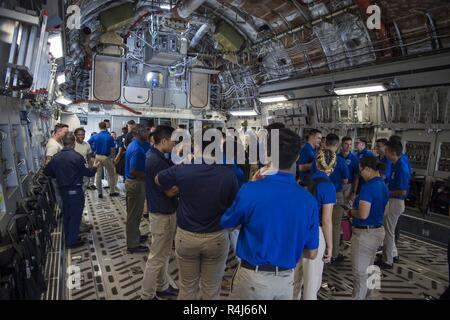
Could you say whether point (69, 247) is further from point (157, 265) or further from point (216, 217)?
point (216, 217)

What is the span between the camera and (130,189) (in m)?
5.00

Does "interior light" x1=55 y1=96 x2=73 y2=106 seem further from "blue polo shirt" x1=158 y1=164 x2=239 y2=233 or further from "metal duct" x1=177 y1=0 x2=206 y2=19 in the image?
"blue polo shirt" x1=158 y1=164 x2=239 y2=233

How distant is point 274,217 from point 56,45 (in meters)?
5.45

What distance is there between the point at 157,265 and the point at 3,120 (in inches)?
104

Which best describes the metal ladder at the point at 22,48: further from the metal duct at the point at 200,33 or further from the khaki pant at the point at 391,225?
the metal duct at the point at 200,33

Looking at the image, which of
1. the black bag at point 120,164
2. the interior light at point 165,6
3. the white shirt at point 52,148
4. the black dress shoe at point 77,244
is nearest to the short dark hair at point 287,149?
the black dress shoe at point 77,244

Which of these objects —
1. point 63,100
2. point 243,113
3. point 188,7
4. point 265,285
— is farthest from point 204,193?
point 243,113

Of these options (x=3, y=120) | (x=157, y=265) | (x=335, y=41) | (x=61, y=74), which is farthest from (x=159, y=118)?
(x=157, y=265)

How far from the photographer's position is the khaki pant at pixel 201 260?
9.59 feet

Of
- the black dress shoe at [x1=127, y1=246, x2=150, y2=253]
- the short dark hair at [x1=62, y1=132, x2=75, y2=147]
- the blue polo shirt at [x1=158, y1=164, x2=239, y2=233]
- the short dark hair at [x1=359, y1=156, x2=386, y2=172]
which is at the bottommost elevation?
the black dress shoe at [x1=127, y1=246, x2=150, y2=253]

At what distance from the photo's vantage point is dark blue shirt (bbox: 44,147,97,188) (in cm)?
501

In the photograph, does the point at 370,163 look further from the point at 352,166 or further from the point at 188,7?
the point at 188,7

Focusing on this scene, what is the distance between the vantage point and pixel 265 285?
2.31 m

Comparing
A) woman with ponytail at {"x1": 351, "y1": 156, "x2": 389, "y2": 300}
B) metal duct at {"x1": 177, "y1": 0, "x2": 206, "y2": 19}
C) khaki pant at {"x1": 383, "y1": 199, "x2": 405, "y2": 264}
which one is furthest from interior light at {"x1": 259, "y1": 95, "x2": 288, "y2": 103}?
woman with ponytail at {"x1": 351, "y1": 156, "x2": 389, "y2": 300}
